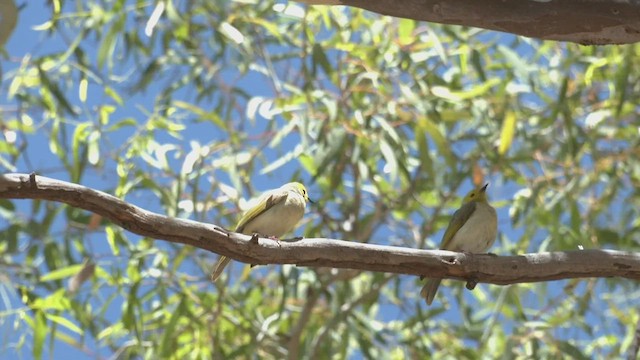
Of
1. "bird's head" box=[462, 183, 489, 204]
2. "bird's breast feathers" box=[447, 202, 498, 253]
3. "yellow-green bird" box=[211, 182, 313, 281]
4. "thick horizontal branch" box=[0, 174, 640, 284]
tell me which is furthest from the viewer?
"bird's head" box=[462, 183, 489, 204]

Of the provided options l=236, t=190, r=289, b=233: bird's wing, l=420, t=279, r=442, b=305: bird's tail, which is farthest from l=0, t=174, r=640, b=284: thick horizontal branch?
l=236, t=190, r=289, b=233: bird's wing

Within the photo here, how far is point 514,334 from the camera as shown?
176 inches

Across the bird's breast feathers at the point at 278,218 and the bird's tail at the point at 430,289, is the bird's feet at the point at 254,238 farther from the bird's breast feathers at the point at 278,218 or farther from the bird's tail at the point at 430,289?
the bird's tail at the point at 430,289

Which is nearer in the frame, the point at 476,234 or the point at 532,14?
the point at 532,14

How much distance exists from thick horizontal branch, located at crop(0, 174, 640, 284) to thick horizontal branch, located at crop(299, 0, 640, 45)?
504 mm

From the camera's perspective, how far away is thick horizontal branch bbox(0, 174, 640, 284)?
226cm

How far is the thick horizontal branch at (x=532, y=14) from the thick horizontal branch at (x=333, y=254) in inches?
19.8

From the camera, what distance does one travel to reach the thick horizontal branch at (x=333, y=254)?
7.41ft

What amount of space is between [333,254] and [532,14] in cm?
66

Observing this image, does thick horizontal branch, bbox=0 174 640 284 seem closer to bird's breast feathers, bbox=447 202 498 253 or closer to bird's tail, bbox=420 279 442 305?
bird's tail, bbox=420 279 442 305

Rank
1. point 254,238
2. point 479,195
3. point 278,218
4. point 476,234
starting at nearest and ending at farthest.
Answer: point 254,238 < point 278,218 < point 476,234 < point 479,195

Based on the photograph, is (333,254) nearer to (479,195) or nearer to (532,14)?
(532,14)

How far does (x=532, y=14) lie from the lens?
2441 mm

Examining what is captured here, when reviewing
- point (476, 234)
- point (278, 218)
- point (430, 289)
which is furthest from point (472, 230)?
point (278, 218)
